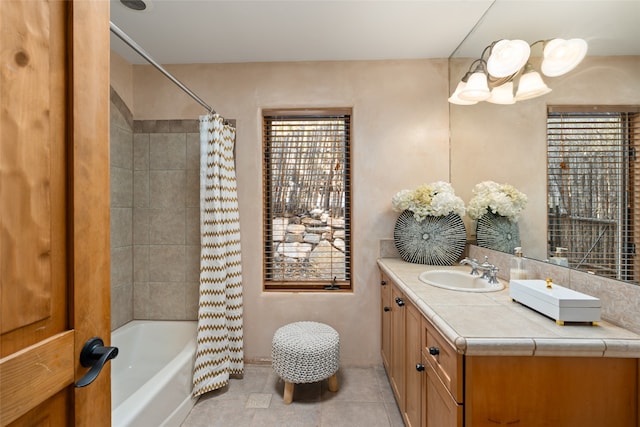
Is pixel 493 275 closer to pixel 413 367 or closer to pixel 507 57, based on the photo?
pixel 413 367

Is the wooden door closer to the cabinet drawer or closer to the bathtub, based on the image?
the bathtub

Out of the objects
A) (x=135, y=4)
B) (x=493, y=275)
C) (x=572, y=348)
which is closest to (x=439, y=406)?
(x=572, y=348)

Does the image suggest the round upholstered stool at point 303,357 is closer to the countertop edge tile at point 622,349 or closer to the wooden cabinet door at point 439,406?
the wooden cabinet door at point 439,406

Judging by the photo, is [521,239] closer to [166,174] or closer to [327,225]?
[327,225]

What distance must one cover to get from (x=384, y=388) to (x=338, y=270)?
87cm

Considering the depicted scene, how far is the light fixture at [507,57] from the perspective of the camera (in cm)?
145

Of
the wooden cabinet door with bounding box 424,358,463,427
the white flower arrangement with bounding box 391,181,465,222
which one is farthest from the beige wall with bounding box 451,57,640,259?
the wooden cabinet door with bounding box 424,358,463,427

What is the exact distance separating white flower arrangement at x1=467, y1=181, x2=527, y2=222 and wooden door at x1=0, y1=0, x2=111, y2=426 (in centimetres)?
180

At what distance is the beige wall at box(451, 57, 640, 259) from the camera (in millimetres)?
1044

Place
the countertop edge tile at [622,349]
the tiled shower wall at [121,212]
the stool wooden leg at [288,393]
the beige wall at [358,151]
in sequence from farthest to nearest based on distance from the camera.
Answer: the beige wall at [358,151], the tiled shower wall at [121,212], the stool wooden leg at [288,393], the countertop edge tile at [622,349]

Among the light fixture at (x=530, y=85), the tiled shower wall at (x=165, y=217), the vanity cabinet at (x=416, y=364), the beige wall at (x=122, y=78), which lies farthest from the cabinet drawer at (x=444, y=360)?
the beige wall at (x=122, y=78)

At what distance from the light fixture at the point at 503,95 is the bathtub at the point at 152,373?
7.92 feet

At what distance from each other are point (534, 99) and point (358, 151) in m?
1.12

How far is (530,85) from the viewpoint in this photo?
1413 mm
